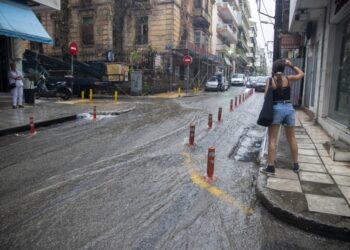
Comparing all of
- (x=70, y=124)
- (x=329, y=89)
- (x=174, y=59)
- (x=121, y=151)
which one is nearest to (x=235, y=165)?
(x=121, y=151)

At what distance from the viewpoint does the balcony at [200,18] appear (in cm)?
3857

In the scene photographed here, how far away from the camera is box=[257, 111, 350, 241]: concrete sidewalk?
372 cm

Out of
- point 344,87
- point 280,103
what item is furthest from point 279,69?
point 344,87

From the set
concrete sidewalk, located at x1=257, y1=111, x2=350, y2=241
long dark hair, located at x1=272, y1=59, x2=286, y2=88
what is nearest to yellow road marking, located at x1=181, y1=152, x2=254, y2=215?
concrete sidewalk, located at x1=257, y1=111, x2=350, y2=241

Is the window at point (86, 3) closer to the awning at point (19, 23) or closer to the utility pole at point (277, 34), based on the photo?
the awning at point (19, 23)

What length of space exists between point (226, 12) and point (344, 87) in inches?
1901

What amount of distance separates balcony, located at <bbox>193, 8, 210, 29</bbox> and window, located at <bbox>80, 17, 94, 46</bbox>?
1255cm

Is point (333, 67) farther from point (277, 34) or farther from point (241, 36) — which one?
point (241, 36)

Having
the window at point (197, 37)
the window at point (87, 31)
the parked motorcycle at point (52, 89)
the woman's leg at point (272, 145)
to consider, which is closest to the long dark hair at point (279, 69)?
the woman's leg at point (272, 145)

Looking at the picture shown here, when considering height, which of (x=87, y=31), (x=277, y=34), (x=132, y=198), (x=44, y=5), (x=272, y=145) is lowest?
(x=132, y=198)

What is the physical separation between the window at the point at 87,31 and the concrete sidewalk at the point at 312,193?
30.5 meters

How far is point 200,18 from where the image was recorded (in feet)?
128

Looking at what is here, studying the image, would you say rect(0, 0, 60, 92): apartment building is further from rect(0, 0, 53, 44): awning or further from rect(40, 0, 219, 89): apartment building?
rect(40, 0, 219, 89): apartment building

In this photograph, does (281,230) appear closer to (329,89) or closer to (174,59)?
(329,89)
